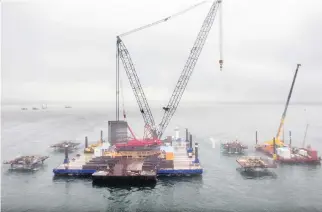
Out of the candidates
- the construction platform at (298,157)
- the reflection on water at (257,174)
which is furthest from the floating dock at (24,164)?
the construction platform at (298,157)

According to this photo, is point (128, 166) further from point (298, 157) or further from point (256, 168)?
point (298, 157)

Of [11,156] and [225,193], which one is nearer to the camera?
[225,193]

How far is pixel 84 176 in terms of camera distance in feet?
196

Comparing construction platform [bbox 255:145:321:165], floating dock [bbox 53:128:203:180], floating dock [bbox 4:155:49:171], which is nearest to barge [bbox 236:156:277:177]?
construction platform [bbox 255:145:321:165]

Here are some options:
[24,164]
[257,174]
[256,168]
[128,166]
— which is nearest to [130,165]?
[128,166]

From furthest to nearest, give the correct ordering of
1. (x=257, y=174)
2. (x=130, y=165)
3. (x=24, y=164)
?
(x=24, y=164) < (x=130, y=165) < (x=257, y=174)

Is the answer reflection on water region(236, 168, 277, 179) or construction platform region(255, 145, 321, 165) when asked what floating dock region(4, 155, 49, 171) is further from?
construction platform region(255, 145, 321, 165)

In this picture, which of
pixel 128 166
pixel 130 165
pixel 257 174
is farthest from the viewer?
pixel 130 165

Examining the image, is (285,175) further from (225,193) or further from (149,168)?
(149,168)

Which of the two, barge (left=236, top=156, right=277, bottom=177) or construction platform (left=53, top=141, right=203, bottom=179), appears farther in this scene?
barge (left=236, top=156, right=277, bottom=177)

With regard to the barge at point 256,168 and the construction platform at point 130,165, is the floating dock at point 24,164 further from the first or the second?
the barge at point 256,168

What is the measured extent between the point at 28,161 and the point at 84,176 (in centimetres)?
1887

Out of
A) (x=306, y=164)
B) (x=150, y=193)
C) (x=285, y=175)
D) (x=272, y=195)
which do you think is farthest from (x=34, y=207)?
(x=306, y=164)

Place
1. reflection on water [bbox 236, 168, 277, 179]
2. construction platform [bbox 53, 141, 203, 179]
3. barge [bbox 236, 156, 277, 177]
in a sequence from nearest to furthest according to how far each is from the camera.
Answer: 1. construction platform [bbox 53, 141, 203, 179]
2. reflection on water [bbox 236, 168, 277, 179]
3. barge [bbox 236, 156, 277, 177]
